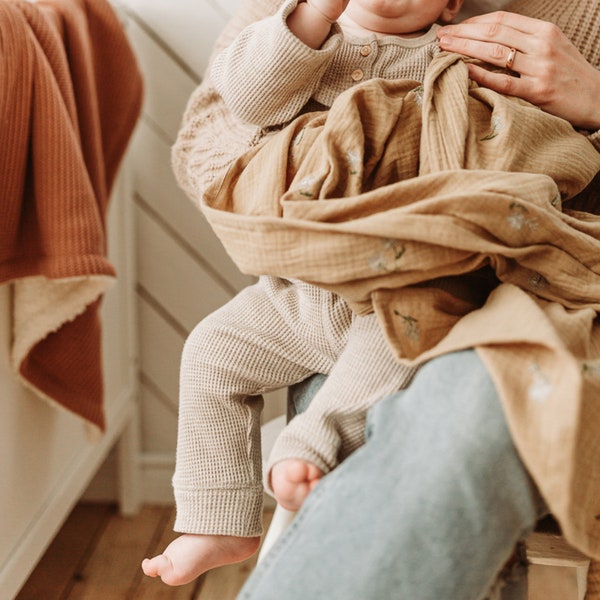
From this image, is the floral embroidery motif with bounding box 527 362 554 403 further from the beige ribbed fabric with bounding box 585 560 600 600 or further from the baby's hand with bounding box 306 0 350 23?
the baby's hand with bounding box 306 0 350 23

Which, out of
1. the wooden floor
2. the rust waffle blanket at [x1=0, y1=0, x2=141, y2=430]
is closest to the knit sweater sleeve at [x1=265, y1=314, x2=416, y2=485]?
the rust waffle blanket at [x1=0, y1=0, x2=141, y2=430]

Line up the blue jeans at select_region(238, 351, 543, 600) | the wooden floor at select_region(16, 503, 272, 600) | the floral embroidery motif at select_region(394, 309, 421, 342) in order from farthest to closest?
the wooden floor at select_region(16, 503, 272, 600) → the floral embroidery motif at select_region(394, 309, 421, 342) → the blue jeans at select_region(238, 351, 543, 600)

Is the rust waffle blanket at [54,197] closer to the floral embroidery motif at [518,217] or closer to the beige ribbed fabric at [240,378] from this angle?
the beige ribbed fabric at [240,378]

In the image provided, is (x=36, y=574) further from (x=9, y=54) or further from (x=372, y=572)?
(x=372, y=572)

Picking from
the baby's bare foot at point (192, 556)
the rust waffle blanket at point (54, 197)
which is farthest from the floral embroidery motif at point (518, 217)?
the rust waffle blanket at point (54, 197)

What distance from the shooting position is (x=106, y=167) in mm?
1189

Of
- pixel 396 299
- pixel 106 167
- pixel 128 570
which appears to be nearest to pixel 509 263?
pixel 396 299

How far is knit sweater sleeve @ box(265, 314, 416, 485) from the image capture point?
562mm

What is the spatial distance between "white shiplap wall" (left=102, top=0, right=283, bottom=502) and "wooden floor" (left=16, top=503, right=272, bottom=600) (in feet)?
0.29

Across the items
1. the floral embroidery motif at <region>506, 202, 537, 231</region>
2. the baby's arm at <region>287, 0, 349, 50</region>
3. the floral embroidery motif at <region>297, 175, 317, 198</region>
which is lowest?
the floral embroidery motif at <region>297, 175, 317, 198</region>

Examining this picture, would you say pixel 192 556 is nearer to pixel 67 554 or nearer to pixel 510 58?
pixel 510 58

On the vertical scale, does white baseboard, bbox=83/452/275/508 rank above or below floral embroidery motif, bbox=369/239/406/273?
below

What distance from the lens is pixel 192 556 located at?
658mm

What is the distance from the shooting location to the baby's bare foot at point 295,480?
555 millimetres
